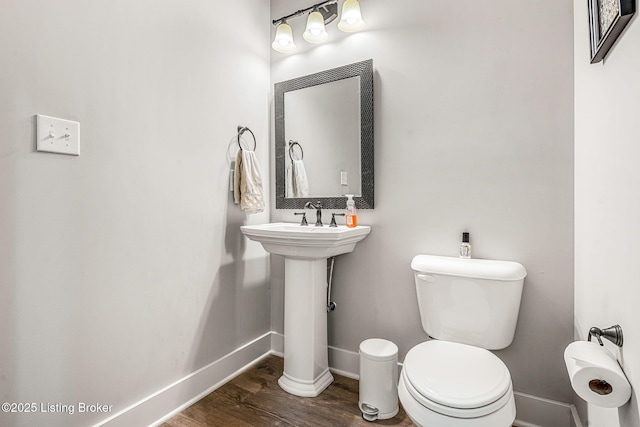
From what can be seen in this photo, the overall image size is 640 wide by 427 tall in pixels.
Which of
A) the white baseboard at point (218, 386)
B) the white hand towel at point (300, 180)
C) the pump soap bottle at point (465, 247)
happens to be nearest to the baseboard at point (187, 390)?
the white baseboard at point (218, 386)

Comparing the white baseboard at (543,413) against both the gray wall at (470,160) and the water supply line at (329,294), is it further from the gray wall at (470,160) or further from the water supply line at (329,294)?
the water supply line at (329,294)

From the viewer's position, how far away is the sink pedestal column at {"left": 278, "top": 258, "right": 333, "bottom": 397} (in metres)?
1.76

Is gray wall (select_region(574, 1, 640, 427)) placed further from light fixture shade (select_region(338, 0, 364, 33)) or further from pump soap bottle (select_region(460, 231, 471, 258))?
light fixture shade (select_region(338, 0, 364, 33))

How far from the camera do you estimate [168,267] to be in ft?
5.19

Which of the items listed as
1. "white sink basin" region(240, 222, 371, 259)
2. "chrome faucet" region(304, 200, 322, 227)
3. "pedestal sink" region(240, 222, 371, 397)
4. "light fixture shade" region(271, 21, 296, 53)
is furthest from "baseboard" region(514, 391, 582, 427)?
"light fixture shade" region(271, 21, 296, 53)

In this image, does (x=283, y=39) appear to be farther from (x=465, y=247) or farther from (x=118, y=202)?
(x=465, y=247)

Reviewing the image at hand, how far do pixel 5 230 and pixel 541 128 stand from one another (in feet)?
6.90

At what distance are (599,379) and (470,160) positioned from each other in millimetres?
1047

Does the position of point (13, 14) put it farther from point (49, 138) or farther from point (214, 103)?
point (214, 103)

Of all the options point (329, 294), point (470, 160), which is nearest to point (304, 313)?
point (329, 294)

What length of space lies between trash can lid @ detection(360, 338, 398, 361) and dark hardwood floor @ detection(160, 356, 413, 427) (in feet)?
0.99

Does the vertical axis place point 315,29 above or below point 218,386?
above

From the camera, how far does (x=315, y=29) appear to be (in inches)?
75.8

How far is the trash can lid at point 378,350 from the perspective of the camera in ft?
5.11
